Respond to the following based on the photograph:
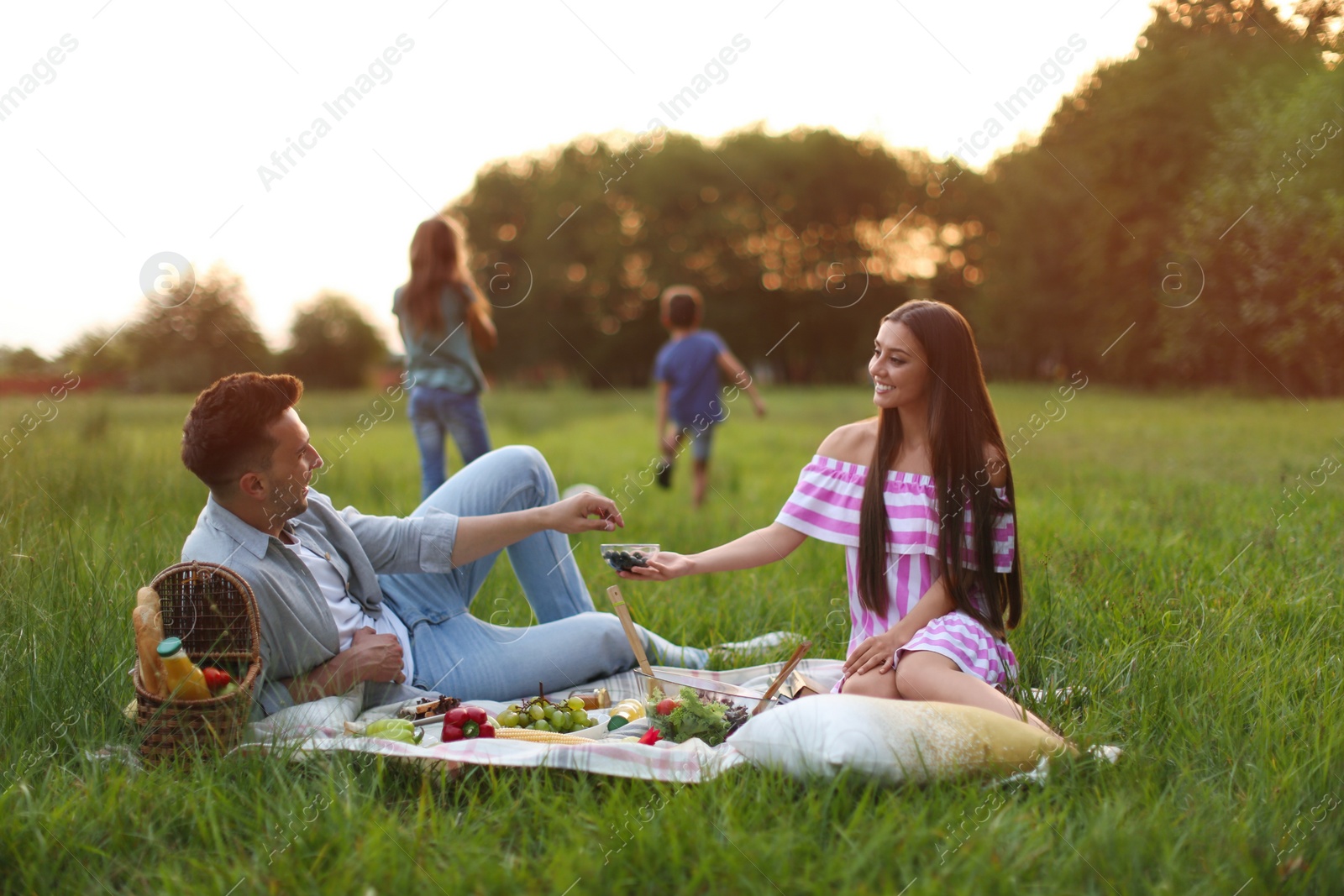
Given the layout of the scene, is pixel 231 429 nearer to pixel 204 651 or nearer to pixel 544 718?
pixel 204 651

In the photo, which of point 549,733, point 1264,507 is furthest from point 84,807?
point 1264,507

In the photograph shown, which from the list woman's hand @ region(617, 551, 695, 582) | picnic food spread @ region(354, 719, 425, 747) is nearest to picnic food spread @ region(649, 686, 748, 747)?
woman's hand @ region(617, 551, 695, 582)

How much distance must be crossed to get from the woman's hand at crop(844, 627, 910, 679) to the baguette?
6.55ft

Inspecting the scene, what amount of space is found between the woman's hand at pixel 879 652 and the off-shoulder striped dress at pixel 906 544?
0.13ft

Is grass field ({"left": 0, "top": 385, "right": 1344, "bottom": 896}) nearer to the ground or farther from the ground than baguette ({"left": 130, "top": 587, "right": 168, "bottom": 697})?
nearer to the ground

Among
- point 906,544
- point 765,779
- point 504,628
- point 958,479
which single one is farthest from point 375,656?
point 958,479

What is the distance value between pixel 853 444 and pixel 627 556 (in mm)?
914

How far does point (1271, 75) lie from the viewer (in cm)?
1784

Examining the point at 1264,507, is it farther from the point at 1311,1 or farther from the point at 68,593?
the point at 1311,1

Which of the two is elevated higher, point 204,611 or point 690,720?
point 204,611

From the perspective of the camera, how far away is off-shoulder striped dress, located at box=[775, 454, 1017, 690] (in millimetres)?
3078

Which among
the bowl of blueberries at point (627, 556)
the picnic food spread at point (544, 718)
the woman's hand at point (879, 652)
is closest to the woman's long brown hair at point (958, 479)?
the woman's hand at point (879, 652)

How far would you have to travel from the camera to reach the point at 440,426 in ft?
21.1

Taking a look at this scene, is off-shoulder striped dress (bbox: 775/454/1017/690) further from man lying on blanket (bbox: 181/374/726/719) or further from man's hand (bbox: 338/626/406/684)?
man's hand (bbox: 338/626/406/684)
